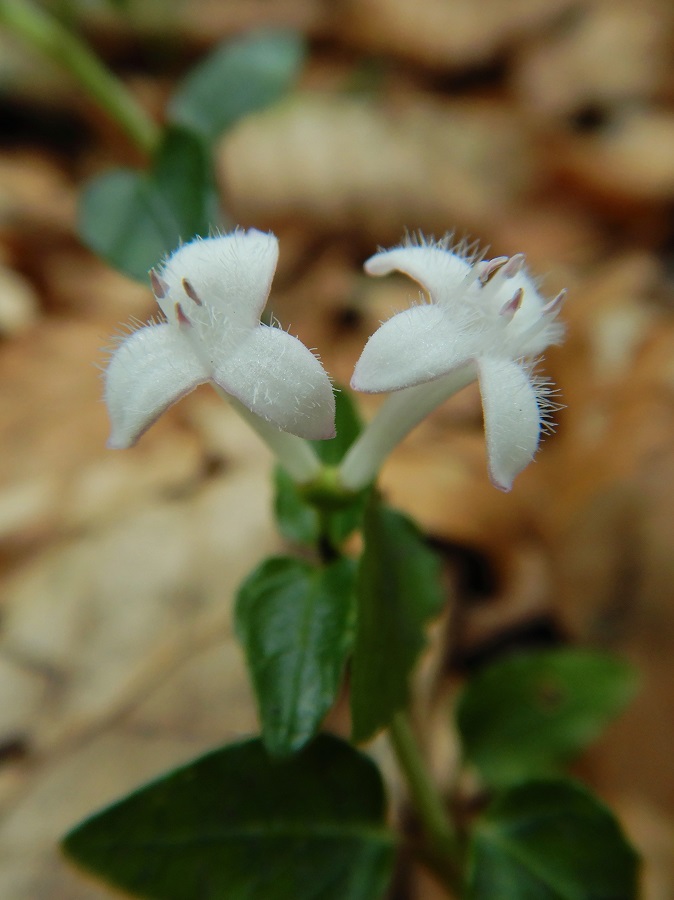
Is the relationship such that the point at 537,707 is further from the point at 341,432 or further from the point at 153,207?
the point at 153,207

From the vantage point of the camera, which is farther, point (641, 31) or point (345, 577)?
point (641, 31)

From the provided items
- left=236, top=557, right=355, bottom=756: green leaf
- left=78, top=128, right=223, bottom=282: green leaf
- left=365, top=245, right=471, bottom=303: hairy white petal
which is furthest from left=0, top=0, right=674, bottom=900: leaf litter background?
left=78, top=128, right=223, bottom=282: green leaf

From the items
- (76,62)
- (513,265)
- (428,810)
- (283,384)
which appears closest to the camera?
(283,384)

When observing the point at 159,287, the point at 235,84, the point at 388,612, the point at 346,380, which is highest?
the point at 235,84

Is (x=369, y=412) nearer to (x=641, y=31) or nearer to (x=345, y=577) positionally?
(x=345, y=577)

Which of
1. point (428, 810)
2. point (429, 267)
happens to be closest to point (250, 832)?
point (428, 810)

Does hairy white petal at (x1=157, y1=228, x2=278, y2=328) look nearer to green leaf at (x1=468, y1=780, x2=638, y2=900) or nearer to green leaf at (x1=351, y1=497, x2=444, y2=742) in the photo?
green leaf at (x1=351, y1=497, x2=444, y2=742)

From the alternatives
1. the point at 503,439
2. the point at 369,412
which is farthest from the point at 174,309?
the point at 369,412

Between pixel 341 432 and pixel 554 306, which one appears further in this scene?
pixel 341 432

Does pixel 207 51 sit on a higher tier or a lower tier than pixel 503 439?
higher
